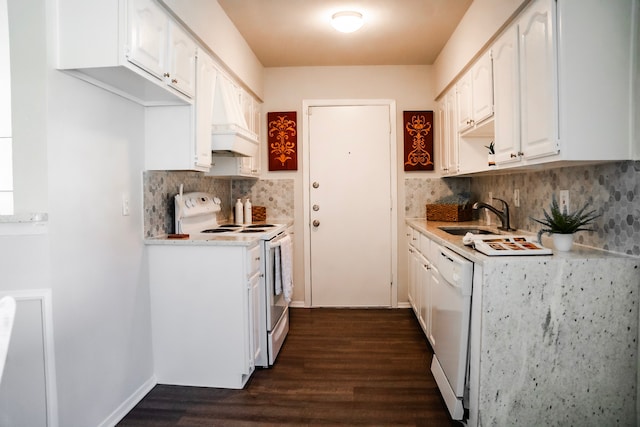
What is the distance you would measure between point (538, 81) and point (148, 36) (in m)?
1.81

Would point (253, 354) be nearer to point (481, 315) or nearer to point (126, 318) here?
point (126, 318)

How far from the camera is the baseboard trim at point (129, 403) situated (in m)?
2.13

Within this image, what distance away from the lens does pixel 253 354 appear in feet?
8.68

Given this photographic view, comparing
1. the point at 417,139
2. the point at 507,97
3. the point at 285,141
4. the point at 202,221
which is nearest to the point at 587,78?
the point at 507,97

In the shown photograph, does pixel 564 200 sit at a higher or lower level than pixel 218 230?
higher

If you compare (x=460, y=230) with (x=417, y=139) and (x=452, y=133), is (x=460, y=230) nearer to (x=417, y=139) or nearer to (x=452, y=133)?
(x=452, y=133)

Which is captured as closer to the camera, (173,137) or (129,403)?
(129,403)

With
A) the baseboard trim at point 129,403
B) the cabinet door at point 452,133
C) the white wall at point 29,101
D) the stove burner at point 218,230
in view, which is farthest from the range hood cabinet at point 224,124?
the cabinet door at point 452,133

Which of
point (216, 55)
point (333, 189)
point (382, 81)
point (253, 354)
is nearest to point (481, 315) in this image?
point (253, 354)

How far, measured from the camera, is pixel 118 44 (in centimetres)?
175

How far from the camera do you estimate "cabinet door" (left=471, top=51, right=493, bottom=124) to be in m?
2.60

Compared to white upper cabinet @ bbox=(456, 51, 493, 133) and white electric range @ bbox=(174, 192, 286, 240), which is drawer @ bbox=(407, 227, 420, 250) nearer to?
white upper cabinet @ bbox=(456, 51, 493, 133)

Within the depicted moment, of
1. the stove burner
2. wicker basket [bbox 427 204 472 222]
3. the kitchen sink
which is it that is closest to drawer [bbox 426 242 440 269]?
the kitchen sink

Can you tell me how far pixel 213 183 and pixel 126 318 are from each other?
5.62ft
